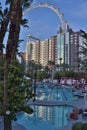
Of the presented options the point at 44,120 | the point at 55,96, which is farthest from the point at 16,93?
the point at 55,96

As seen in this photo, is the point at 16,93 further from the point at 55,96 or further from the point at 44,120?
the point at 55,96

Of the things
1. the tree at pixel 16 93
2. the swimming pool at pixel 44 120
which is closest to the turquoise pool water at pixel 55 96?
the swimming pool at pixel 44 120

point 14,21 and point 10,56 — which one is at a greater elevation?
point 14,21

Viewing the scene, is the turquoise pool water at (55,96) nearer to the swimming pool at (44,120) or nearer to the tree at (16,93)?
the swimming pool at (44,120)

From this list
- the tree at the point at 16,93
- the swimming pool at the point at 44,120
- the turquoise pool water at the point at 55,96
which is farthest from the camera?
the turquoise pool water at the point at 55,96

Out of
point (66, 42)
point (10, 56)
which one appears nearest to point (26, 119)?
point (10, 56)

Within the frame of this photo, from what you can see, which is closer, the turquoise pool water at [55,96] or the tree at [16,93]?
the tree at [16,93]

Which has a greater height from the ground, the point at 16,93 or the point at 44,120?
the point at 16,93

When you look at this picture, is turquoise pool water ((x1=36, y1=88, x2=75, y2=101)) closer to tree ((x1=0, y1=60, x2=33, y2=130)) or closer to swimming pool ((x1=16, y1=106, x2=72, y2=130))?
swimming pool ((x1=16, y1=106, x2=72, y2=130))

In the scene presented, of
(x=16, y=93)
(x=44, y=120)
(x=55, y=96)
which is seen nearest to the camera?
(x=16, y=93)

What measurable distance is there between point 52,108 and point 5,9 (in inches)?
510

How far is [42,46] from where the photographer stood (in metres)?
185

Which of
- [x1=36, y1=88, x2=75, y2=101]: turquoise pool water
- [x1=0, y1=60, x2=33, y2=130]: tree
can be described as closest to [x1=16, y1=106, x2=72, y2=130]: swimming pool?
[x1=0, y1=60, x2=33, y2=130]: tree

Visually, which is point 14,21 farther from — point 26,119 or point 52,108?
point 52,108
